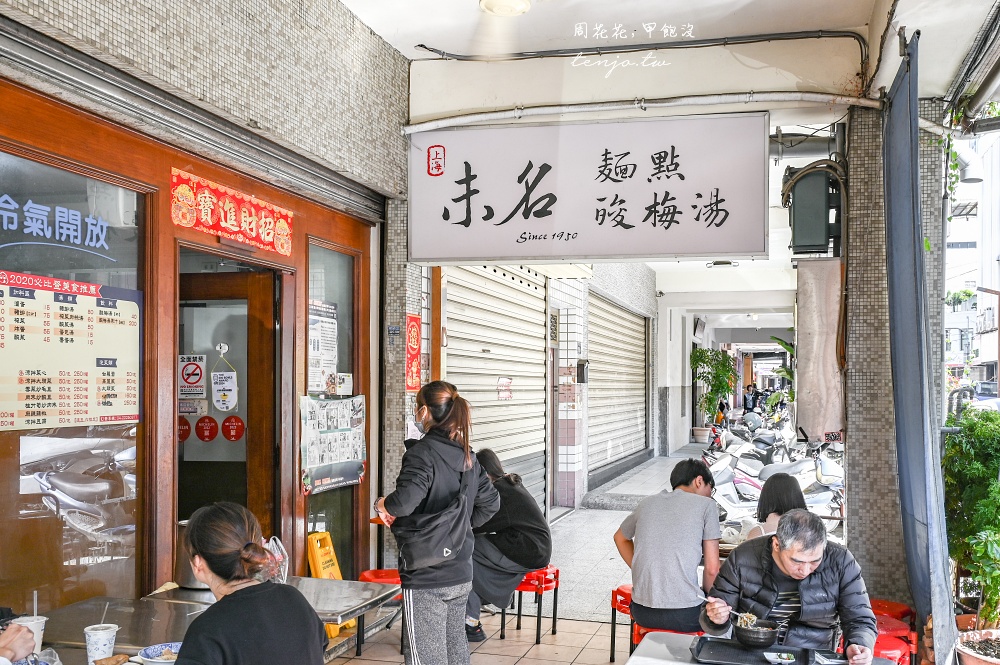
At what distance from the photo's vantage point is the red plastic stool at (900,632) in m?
3.91

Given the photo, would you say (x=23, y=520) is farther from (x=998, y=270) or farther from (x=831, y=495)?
(x=998, y=270)

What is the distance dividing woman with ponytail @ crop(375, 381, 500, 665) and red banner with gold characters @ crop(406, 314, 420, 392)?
180 centimetres

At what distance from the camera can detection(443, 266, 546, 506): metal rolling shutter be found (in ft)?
24.2

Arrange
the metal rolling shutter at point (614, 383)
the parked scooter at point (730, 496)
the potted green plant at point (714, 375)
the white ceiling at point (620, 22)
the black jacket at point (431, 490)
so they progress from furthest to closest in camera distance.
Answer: the potted green plant at point (714, 375)
the metal rolling shutter at point (614, 383)
the parked scooter at point (730, 496)
the white ceiling at point (620, 22)
the black jacket at point (431, 490)

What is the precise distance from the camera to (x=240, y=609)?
83.4 inches

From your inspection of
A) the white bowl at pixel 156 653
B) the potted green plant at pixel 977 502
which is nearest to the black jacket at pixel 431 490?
the white bowl at pixel 156 653

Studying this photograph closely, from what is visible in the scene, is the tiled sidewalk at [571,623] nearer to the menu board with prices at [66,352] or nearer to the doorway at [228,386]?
the doorway at [228,386]

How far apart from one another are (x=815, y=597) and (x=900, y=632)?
3.29 feet

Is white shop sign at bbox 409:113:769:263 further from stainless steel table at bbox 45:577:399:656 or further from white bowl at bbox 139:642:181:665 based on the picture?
white bowl at bbox 139:642:181:665

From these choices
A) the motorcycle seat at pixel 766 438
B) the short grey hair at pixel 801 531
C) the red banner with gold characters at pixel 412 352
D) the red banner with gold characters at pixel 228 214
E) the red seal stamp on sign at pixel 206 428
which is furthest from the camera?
the motorcycle seat at pixel 766 438

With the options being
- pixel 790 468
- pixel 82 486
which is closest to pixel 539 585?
pixel 82 486

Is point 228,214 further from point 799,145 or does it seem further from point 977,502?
point 977,502

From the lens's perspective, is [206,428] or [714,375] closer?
[206,428]

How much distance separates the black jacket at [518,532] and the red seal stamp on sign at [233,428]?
1564 mm
